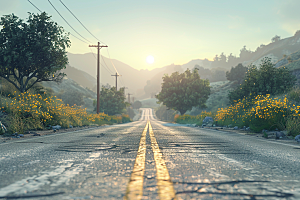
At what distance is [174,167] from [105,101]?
56.5 m

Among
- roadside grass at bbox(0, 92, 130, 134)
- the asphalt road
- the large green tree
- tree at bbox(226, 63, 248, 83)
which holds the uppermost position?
tree at bbox(226, 63, 248, 83)

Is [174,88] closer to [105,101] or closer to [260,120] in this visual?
[105,101]

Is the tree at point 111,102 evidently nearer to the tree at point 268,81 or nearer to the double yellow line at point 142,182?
the tree at point 268,81

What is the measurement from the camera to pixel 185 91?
4662cm

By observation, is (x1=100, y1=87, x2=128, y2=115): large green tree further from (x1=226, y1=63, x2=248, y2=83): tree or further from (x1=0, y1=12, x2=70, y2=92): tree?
(x1=0, y1=12, x2=70, y2=92): tree

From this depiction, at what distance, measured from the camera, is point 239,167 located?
12.1 ft

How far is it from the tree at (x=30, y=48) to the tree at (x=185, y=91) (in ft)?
101

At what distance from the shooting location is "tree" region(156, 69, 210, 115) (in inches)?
1803

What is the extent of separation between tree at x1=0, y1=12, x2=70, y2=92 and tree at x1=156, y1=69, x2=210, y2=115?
3069cm

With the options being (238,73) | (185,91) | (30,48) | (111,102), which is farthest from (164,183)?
(238,73)

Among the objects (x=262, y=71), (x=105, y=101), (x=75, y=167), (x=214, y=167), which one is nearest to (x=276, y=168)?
(x=214, y=167)

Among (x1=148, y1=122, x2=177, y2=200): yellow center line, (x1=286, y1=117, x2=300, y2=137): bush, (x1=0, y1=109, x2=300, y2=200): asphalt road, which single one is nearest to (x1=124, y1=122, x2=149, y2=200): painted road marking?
(x1=0, y1=109, x2=300, y2=200): asphalt road

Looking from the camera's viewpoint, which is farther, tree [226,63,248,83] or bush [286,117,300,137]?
tree [226,63,248,83]

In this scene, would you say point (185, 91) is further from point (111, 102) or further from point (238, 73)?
point (238, 73)
